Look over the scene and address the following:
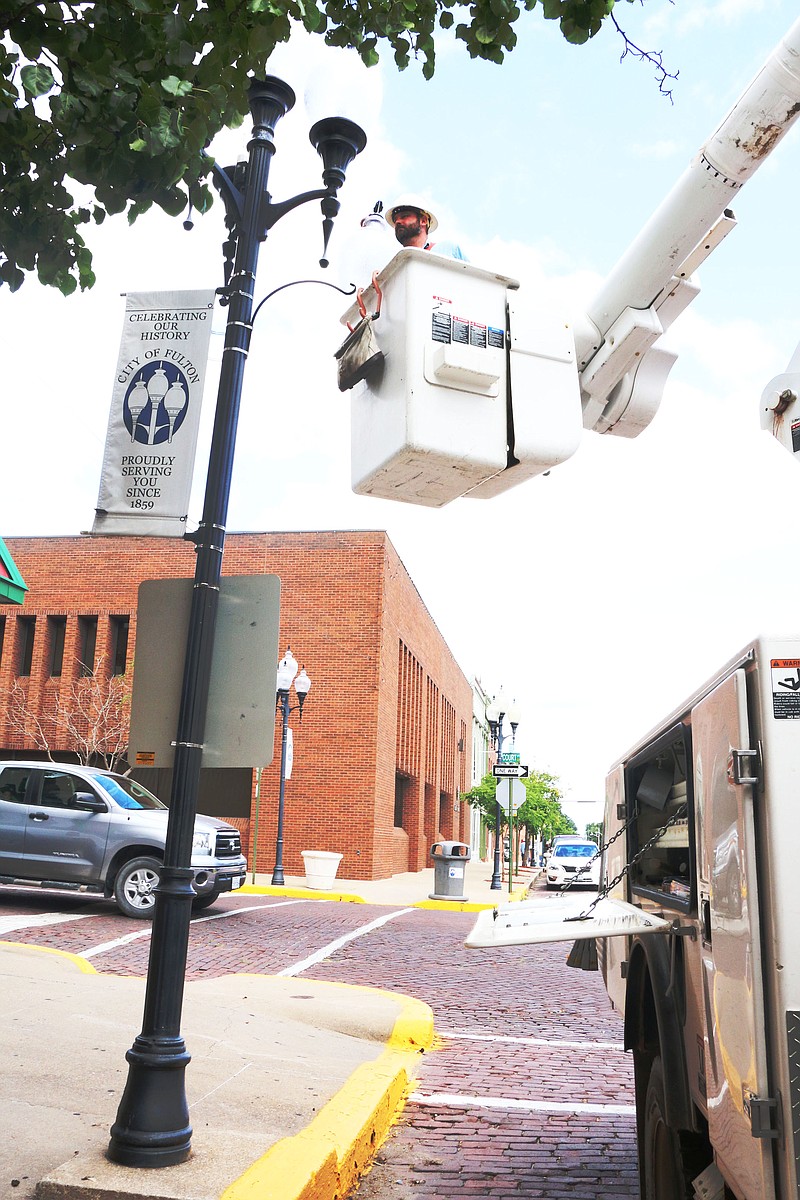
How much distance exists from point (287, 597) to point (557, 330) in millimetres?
25408

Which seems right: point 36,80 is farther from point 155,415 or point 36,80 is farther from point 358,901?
point 358,901

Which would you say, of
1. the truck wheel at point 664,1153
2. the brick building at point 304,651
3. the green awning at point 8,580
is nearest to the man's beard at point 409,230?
the truck wheel at point 664,1153

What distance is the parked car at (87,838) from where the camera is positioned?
1294 cm

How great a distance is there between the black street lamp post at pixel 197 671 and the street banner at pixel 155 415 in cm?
16

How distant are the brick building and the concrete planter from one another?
5111 mm

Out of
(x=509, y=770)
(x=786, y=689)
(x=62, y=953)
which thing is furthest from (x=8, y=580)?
(x=509, y=770)

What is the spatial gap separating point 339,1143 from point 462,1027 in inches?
158

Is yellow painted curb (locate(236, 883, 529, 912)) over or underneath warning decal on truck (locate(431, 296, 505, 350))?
underneath

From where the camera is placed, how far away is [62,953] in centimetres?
986

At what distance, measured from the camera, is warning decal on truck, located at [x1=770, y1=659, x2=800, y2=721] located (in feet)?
8.13

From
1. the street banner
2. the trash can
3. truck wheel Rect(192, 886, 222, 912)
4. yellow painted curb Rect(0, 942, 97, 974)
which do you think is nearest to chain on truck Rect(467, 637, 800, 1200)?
the street banner

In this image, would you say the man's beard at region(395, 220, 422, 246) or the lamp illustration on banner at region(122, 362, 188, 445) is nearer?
the man's beard at region(395, 220, 422, 246)

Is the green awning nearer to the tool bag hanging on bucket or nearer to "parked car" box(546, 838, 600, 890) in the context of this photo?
the tool bag hanging on bucket

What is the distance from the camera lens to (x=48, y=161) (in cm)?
447
